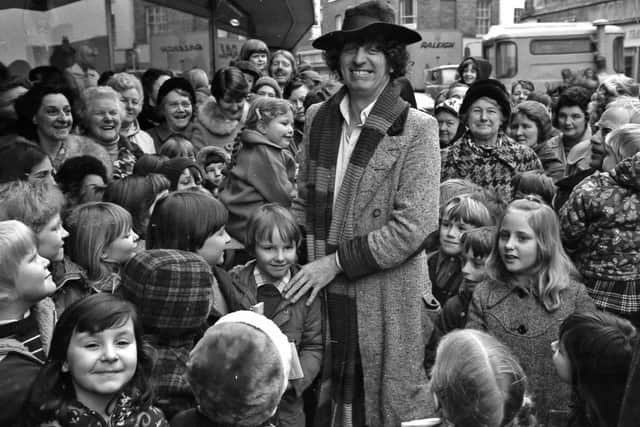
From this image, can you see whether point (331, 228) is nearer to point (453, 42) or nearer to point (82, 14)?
point (82, 14)

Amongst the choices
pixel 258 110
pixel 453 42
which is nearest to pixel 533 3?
pixel 453 42

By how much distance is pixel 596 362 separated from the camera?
241cm

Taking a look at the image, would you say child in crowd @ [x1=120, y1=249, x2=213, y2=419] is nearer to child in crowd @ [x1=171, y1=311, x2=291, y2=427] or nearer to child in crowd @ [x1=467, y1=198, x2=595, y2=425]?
child in crowd @ [x1=171, y1=311, x2=291, y2=427]

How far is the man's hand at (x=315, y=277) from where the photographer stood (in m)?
3.15

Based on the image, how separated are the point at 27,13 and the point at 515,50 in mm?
12860

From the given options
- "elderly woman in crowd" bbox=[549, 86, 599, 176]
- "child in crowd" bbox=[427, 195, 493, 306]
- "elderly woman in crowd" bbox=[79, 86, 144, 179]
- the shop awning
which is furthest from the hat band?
the shop awning

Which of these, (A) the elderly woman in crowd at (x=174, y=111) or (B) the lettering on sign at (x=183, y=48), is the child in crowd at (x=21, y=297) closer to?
(A) the elderly woman in crowd at (x=174, y=111)

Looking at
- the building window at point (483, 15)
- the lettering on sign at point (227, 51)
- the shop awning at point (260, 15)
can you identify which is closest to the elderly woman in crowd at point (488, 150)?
the shop awning at point (260, 15)

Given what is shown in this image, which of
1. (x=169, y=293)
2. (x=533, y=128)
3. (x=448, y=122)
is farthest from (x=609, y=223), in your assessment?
(x=533, y=128)

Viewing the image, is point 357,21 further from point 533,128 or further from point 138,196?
point 533,128

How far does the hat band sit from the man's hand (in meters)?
0.94

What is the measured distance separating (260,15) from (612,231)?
45.7ft

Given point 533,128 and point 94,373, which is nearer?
point 94,373

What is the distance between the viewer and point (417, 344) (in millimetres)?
3184
